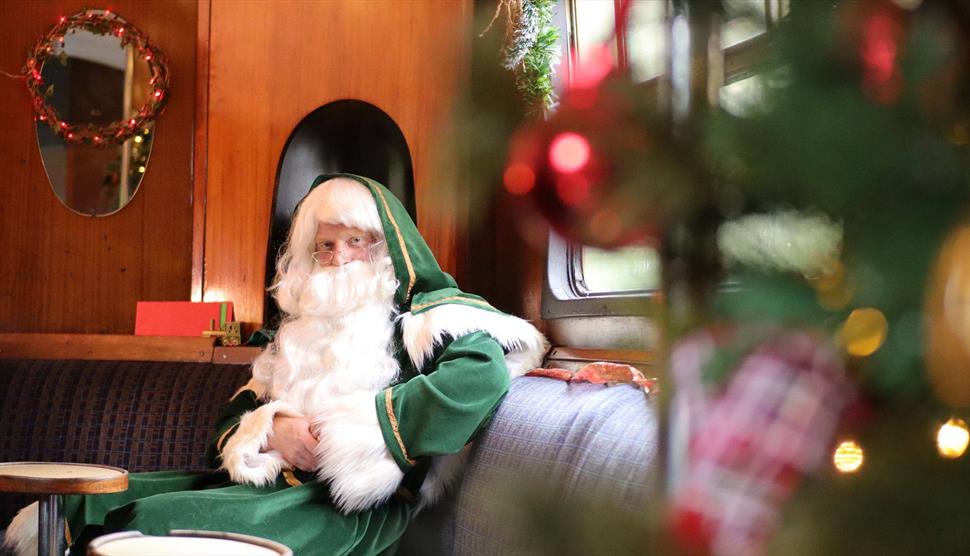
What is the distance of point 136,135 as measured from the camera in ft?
13.5

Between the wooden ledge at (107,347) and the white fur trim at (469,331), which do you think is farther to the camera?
the wooden ledge at (107,347)

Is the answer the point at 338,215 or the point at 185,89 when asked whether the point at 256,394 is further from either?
the point at 185,89

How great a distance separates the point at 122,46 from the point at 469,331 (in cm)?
258

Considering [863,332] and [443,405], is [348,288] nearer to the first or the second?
[443,405]

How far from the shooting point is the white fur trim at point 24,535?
2.26 meters

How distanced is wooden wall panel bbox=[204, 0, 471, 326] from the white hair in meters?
0.78

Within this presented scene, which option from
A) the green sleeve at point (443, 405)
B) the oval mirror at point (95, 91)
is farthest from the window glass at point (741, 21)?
the oval mirror at point (95, 91)

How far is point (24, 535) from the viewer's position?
2287 millimetres

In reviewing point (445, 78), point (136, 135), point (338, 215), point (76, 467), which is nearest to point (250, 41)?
point (136, 135)

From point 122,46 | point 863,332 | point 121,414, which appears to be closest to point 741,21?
point 863,332

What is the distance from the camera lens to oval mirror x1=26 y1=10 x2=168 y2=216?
404cm

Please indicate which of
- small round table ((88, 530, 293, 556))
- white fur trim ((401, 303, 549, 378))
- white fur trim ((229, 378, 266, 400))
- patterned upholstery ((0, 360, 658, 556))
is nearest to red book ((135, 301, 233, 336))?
patterned upholstery ((0, 360, 658, 556))

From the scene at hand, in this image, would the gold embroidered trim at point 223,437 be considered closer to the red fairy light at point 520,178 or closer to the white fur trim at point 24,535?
the white fur trim at point 24,535

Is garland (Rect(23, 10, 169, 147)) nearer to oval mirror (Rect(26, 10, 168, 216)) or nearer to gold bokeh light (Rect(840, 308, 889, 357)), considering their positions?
oval mirror (Rect(26, 10, 168, 216))
